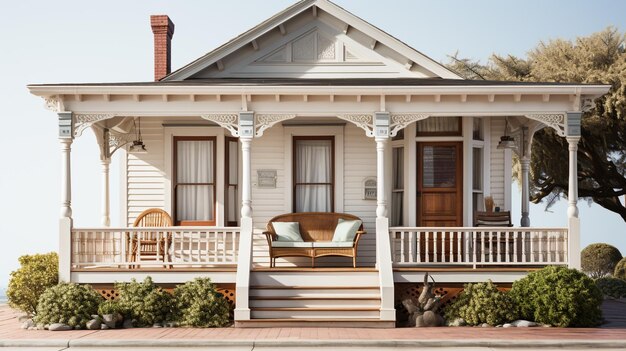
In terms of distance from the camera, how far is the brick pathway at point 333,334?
42.6 ft

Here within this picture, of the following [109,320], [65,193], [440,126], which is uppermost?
[440,126]

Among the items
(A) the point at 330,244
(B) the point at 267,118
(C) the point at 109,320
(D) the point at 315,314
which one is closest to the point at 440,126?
(A) the point at 330,244

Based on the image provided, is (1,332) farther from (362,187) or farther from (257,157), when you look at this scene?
(362,187)

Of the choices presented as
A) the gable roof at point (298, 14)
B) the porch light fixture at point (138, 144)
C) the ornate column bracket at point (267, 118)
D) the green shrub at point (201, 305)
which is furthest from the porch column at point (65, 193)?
the ornate column bracket at point (267, 118)

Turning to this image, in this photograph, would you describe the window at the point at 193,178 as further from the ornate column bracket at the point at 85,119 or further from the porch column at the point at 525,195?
the porch column at the point at 525,195

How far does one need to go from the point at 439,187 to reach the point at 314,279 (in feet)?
13.2

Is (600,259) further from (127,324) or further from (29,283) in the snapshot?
(29,283)

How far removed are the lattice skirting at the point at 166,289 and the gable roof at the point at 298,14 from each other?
5288 mm

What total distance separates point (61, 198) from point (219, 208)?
3.71 m

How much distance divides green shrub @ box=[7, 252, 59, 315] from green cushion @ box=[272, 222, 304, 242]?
178 inches

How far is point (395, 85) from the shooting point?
51.6 feet

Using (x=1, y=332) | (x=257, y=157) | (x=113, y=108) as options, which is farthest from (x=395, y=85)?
(x=1, y=332)

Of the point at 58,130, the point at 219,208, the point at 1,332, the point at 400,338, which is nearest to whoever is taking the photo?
the point at 400,338

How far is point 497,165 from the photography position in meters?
18.7
